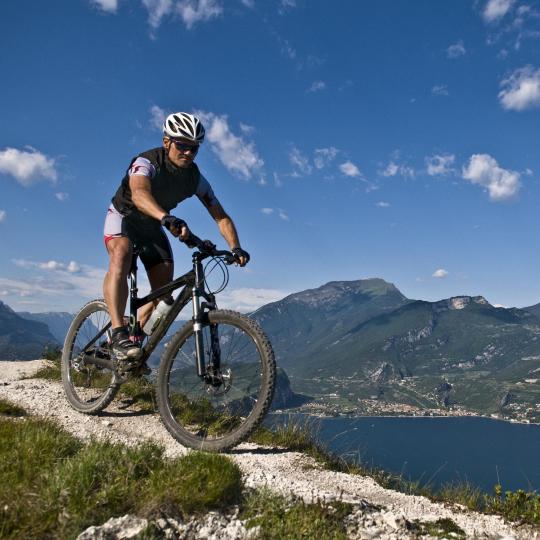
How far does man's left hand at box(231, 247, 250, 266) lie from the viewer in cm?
598

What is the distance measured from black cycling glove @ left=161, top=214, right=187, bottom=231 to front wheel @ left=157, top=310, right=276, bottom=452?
4.02 feet

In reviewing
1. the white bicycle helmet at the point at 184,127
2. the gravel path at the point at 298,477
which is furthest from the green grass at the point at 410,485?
the white bicycle helmet at the point at 184,127

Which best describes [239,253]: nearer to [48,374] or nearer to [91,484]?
[91,484]

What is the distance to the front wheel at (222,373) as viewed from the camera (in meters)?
5.27

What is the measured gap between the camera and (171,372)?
598cm

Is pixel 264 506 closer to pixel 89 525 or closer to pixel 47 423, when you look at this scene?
pixel 89 525

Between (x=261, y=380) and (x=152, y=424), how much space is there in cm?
254

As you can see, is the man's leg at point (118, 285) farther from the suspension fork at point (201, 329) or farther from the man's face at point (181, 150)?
the man's face at point (181, 150)

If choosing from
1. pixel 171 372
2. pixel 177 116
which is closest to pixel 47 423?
pixel 171 372

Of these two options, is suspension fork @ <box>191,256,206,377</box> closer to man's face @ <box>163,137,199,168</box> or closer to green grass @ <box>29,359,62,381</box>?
man's face @ <box>163,137,199,168</box>

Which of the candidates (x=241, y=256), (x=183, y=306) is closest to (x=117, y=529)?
(x=183, y=306)

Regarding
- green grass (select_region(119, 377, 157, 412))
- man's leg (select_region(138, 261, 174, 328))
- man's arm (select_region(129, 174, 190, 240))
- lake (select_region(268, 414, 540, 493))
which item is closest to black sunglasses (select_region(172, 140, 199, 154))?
man's arm (select_region(129, 174, 190, 240))

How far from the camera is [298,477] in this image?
4.85m

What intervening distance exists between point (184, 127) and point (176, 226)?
1560mm
